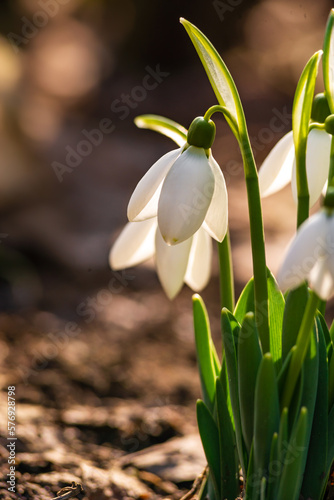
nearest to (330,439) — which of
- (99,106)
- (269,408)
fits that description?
(269,408)

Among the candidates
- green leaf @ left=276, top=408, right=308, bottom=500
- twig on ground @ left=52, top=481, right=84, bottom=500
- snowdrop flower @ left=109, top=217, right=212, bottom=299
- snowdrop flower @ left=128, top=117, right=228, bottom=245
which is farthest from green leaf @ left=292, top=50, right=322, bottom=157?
twig on ground @ left=52, top=481, right=84, bottom=500

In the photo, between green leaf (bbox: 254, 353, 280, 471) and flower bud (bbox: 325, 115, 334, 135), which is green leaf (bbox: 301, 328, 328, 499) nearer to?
green leaf (bbox: 254, 353, 280, 471)

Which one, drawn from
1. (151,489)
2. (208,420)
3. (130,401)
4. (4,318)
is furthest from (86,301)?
(208,420)

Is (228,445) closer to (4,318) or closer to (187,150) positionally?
(187,150)

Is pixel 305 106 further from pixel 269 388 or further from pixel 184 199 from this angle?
pixel 269 388

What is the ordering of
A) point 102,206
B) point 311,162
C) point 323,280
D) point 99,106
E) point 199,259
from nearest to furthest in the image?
point 323,280 → point 311,162 → point 199,259 → point 102,206 → point 99,106

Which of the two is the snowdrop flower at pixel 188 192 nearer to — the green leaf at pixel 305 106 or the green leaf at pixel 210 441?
the green leaf at pixel 305 106
